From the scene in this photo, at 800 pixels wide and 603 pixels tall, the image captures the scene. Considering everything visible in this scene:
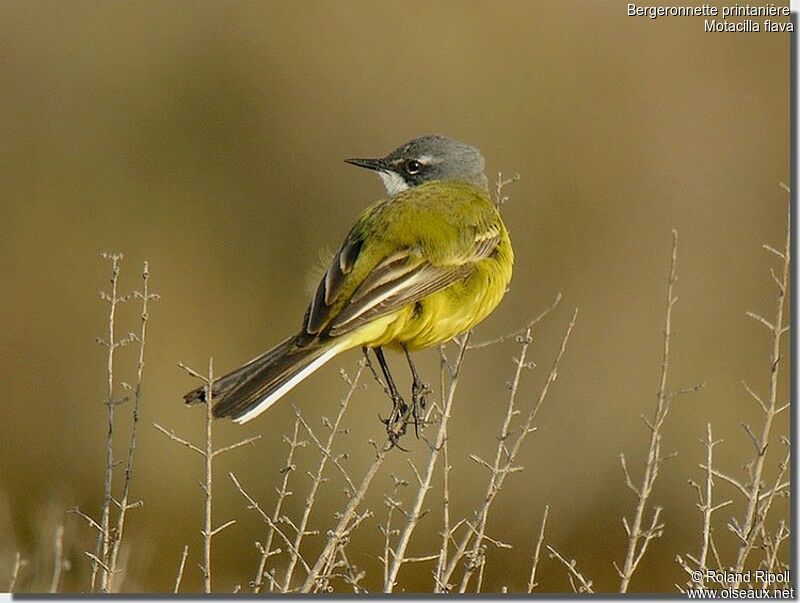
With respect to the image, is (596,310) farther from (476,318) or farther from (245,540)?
(476,318)

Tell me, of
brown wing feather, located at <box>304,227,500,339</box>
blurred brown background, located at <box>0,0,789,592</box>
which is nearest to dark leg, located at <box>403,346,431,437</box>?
brown wing feather, located at <box>304,227,500,339</box>

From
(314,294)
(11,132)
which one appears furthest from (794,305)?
(11,132)

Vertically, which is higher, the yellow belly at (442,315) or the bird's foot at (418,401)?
the yellow belly at (442,315)

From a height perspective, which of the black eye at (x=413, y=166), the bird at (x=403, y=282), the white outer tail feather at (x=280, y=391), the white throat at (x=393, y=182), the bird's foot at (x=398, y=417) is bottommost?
the bird's foot at (x=398, y=417)

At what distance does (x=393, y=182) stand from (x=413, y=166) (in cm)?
12

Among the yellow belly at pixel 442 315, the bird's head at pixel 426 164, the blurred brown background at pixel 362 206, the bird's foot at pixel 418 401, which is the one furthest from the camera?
the blurred brown background at pixel 362 206

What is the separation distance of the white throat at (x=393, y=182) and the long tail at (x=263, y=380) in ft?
4.69

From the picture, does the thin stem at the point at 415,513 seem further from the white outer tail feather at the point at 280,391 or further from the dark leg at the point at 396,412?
the dark leg at the point at 396,412

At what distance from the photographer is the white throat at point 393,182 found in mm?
5887

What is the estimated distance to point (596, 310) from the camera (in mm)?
8141

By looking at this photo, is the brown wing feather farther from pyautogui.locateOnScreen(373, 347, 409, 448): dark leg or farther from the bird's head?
the bird's head

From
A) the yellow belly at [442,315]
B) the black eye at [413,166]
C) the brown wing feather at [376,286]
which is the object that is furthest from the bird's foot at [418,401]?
the black eye at [413,166]

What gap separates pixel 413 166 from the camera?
19.2 feet

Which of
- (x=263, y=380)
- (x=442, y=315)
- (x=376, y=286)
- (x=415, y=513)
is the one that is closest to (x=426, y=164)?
(x=442, y=315)
